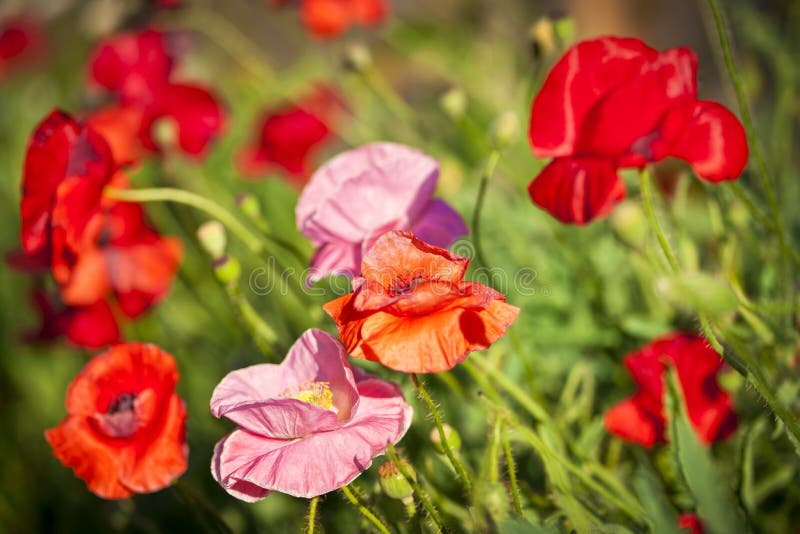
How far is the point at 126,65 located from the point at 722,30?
991mm

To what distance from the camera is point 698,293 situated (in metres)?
0.50

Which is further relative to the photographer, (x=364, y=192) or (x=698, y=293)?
(x=364, y=192)

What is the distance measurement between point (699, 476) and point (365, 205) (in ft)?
1.10

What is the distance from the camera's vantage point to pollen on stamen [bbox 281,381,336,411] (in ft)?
1.90

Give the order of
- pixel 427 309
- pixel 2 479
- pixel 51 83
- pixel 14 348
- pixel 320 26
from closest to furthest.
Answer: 1. pixel 427 309
2. pixel 2 479
3. pixel 320 26
4. pixel 14 348
5. pixel 51 83

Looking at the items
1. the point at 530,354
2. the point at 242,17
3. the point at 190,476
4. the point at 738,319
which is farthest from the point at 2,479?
the point at 242,17

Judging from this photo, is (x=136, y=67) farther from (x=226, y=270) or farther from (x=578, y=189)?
(x=578, y=189)

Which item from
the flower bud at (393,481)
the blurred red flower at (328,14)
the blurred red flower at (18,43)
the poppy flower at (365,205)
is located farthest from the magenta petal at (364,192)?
the blurred red flower at (18,43)

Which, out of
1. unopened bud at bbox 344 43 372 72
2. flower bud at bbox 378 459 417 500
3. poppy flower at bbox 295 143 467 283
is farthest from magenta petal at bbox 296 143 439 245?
unopened bud at bbox 344 43 372 72

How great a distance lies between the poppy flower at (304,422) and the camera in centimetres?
50

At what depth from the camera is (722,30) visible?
23.7 inches

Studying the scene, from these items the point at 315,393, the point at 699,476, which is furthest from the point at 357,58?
the point at 699,476

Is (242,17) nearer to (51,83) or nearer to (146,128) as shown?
(51,83)

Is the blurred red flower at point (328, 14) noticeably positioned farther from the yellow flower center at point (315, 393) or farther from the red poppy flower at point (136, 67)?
the yellow flower center at point (315, 393)
